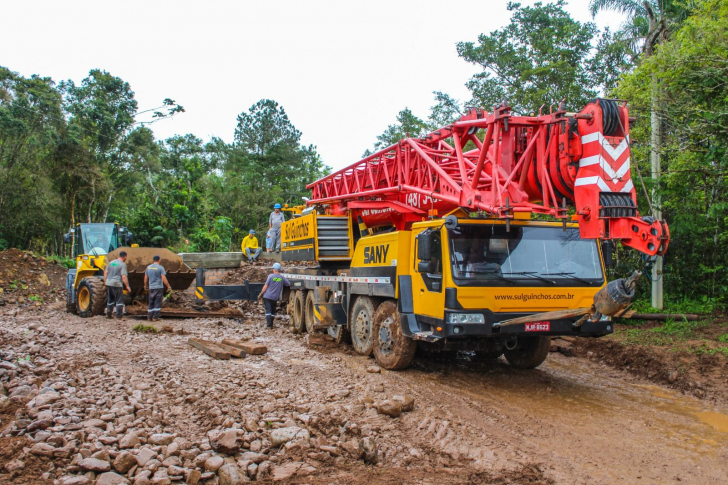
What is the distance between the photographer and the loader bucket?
1369cm

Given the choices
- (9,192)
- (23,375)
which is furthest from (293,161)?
(23,375)

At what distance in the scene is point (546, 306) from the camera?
6.89 metres

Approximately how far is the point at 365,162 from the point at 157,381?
17.5 feet

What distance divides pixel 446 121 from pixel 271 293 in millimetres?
22726

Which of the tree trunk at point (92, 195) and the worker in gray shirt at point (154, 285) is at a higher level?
the tree trunk at point (92, 195)

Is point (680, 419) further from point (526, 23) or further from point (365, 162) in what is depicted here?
point (526, 23)

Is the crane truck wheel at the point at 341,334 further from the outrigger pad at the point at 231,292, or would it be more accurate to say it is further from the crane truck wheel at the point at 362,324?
the outrigger pad at the point at 231,292

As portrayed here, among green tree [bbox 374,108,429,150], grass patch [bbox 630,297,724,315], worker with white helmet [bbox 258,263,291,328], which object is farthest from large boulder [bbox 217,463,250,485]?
green tree [bbox 374,108,429,150]

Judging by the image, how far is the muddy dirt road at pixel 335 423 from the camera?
14.6 ft

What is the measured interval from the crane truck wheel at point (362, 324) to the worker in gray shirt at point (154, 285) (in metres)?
5.80

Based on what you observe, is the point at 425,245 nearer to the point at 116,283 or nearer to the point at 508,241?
the point at 508,241

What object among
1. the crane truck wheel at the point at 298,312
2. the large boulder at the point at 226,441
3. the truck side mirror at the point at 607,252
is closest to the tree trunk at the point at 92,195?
the crane truck wheel at the point at 298,312

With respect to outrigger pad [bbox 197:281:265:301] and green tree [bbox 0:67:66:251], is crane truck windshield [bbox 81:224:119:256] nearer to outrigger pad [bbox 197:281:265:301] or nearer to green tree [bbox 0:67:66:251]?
outrigger pad [bbox 197:281:265:301]

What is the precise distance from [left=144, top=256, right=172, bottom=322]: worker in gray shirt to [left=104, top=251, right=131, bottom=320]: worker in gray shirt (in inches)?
21.0
